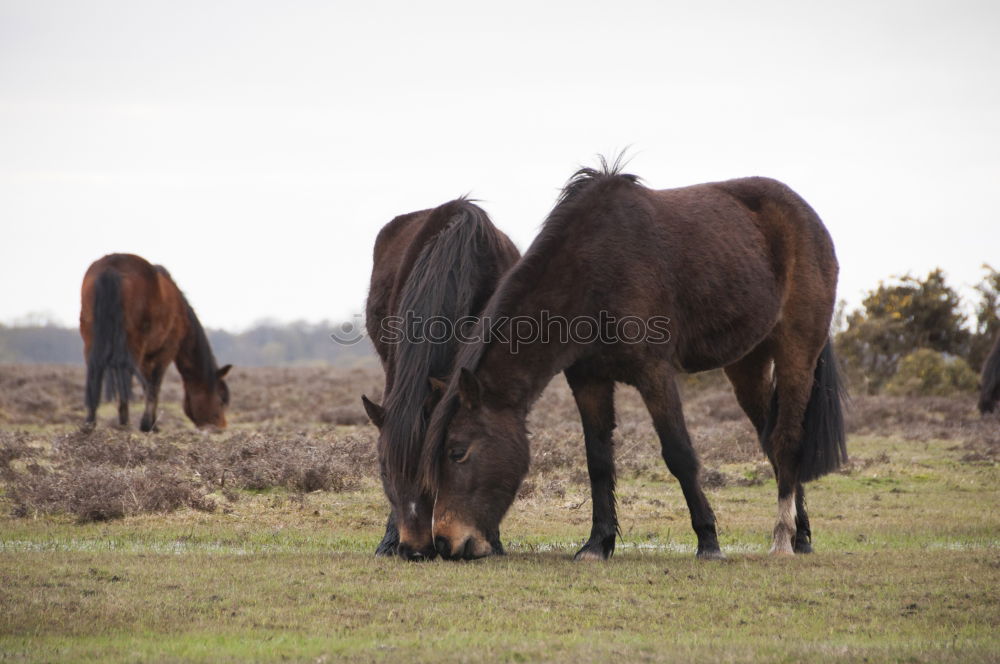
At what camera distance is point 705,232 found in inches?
287

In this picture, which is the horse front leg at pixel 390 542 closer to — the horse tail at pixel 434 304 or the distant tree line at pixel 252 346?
the horse tail at pixel 434 304

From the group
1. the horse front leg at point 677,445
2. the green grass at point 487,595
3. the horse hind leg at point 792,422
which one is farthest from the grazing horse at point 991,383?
the horse front leg at point 677,445

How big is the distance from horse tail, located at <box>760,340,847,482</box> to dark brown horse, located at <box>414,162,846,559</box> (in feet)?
0.04

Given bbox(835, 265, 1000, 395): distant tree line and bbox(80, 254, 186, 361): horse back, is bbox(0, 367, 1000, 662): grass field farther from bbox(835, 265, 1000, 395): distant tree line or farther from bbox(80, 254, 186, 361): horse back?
bbox(835, 265, 1000, 395): distant tree line

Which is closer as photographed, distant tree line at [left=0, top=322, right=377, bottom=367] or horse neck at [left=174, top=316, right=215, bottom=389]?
horse neck at [left=174, top=316, right=215, bottom=389]

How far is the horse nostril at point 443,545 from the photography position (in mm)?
6230

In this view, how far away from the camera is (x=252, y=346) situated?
121m

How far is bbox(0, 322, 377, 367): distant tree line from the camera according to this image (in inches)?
3489

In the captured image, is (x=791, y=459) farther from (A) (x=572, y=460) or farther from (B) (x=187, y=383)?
(B) (x=187, y=383)

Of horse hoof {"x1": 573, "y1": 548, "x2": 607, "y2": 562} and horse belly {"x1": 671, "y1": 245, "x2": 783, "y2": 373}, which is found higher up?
horse belly {"x1": 671, "y1": 245, "x2": 783, "y2": 373}

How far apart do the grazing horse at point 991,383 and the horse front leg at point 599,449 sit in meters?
15.6

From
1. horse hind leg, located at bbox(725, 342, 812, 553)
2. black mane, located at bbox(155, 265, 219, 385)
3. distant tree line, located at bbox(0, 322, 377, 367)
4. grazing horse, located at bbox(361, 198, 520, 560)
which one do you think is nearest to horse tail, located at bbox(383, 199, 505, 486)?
grazing horse, located at bbox(361, 198, 520, 560)

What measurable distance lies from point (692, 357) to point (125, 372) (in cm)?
1124

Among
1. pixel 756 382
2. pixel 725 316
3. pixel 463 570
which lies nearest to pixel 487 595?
pixel 463 570
